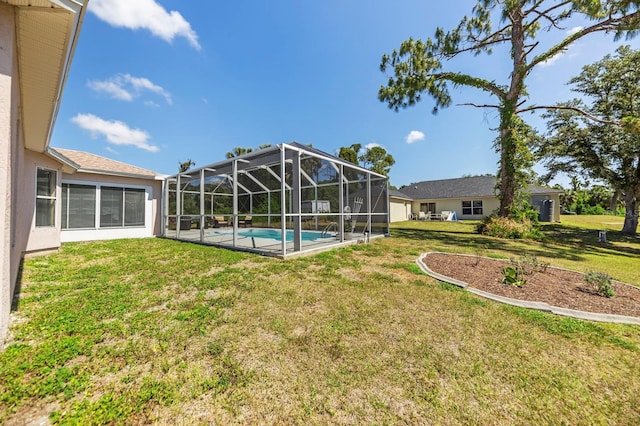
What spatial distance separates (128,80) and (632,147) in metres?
27.9

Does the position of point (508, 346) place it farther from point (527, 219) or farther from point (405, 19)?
point (405, 19)

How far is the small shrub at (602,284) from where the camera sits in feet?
12.6

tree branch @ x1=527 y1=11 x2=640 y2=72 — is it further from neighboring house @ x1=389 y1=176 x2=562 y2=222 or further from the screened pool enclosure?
neighboring house @ x1=389 y1=176 x2=562 y2=222

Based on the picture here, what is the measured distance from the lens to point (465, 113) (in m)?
14.4

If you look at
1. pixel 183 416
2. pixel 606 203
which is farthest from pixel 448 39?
pixel 606 203

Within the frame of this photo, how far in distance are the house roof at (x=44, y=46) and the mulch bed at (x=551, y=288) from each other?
259 inches

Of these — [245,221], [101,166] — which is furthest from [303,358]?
[245,221]

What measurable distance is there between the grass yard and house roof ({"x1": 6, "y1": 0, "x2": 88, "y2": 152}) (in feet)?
10.2

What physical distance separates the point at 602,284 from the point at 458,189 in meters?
22.2

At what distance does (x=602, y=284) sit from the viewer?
12.8 ft

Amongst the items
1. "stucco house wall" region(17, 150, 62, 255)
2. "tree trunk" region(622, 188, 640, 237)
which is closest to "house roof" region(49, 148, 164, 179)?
"stucco house wall" region(17, 150, 62, 255)

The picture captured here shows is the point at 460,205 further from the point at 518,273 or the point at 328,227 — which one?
the point at 518,273

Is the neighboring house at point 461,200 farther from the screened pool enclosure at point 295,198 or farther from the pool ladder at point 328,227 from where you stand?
the pool ladder at point 328,227

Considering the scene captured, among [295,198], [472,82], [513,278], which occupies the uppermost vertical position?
[472,82]
